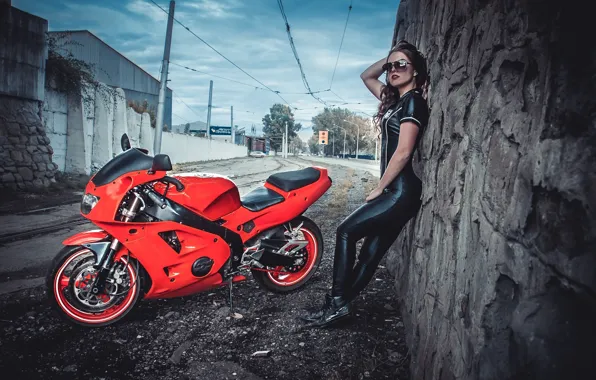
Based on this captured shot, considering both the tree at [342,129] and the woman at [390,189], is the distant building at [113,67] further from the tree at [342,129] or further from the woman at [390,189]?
the tree at [342,129]

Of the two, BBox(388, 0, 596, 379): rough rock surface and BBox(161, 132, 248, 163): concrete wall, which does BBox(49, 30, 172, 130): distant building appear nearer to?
BBox(161, 132, 248, 163): concrete wall

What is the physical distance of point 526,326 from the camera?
1.16 metres

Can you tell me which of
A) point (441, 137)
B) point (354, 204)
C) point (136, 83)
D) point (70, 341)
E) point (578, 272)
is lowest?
point (70, 341)

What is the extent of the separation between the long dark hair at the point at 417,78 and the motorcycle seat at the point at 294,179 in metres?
0.91

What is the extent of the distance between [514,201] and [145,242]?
2.42 meters

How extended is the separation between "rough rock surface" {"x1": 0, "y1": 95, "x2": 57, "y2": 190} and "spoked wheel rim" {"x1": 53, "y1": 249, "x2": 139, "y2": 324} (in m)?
8.65

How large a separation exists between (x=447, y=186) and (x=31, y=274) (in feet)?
13.3

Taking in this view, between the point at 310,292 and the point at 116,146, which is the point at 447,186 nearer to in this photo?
the point at 310,292

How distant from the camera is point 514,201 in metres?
1.28

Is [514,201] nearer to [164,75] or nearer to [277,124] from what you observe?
[164,75]

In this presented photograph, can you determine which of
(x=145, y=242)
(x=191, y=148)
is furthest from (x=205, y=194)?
(x=191, y=148)

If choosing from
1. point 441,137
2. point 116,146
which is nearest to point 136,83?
point 116,146

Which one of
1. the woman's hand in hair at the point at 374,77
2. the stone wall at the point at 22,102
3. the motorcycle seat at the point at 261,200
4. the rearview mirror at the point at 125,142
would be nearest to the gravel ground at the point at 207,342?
the motorcycle seat at the point at 261,200

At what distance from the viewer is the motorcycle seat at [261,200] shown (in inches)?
135
